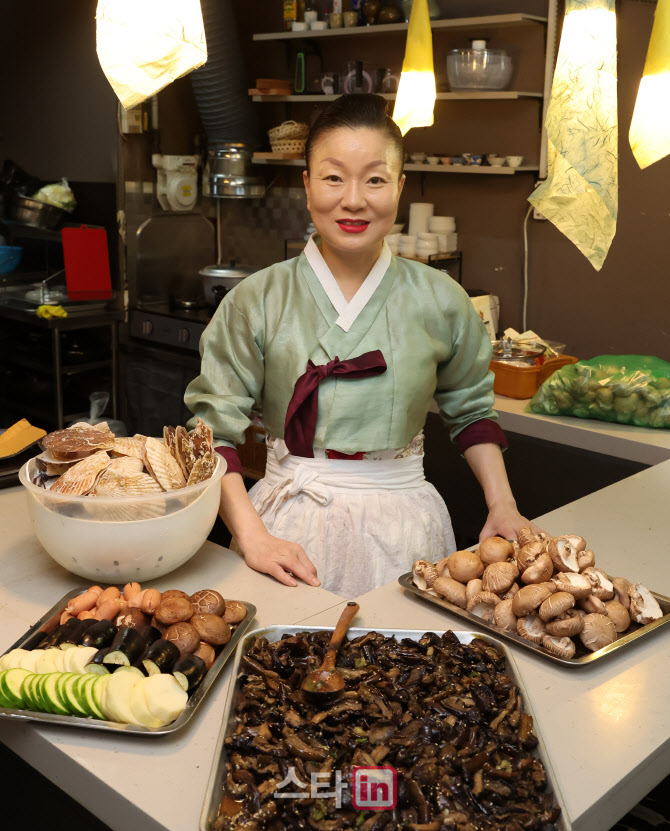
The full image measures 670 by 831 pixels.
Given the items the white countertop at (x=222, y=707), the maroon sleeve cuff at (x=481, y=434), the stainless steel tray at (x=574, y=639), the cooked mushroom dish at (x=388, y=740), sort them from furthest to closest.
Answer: the maroon sleeve cuff at (x=481, y=434)
the stainless steel tray at (x=574, y=639)
the white countertop at (x=222, y=707)
the cooked mushroom dish at (x=388, y=740)

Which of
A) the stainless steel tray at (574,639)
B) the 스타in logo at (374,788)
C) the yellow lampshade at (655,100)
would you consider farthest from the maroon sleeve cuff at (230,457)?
the yellow lampshade at (655,100)

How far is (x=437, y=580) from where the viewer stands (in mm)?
1373

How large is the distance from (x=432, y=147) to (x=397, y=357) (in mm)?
2559

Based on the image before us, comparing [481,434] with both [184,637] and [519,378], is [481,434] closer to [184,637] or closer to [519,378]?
[184,637]

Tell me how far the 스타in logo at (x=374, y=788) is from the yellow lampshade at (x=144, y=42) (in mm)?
1007

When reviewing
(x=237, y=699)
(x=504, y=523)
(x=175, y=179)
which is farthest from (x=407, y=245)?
(x=237, y=699)

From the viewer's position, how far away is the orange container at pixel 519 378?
9.52ft

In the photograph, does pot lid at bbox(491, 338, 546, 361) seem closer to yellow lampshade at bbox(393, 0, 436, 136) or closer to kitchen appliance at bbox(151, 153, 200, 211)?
yellow lampshade at bbox(393, 0, 436, 136)

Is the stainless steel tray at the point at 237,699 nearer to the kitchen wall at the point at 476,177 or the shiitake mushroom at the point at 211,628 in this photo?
the shiitake mushroom at the point at 211,628

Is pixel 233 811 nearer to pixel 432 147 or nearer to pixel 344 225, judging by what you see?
pixel 344 225

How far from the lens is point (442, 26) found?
11.8 ft

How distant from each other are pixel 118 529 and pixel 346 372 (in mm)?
569

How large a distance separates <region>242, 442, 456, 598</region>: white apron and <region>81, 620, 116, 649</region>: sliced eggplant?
633mm

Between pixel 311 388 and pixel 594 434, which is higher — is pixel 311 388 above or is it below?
above
